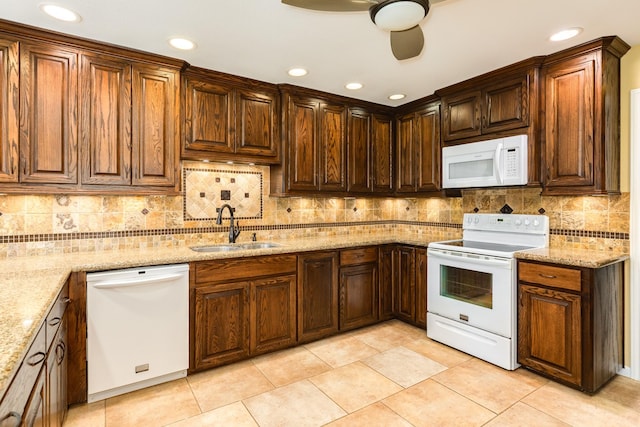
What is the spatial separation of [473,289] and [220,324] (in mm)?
2085

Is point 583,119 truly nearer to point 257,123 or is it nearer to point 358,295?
point 358,295

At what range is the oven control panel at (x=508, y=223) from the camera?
2973mm

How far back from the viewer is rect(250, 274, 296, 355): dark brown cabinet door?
283cm

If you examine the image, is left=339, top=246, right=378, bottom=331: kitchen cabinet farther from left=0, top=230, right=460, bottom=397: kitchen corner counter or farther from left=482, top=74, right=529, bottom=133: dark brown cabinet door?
left=482, top=74, right=529, bottom=133: dark brown cabinet door

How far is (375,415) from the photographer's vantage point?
2121mm

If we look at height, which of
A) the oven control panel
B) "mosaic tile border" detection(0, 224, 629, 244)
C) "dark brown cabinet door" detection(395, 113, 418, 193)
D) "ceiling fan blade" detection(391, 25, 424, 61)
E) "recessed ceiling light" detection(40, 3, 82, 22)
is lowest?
"mosaic tile border" detection(0, 224, 629, 244)

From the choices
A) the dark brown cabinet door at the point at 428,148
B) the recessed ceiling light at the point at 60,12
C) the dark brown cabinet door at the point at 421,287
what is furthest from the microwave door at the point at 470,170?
the recessed ceiling light at the point at 60,12

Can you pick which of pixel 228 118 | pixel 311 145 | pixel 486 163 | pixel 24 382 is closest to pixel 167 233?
pixel 228 118

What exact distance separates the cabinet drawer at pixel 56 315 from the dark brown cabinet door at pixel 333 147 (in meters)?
2.23

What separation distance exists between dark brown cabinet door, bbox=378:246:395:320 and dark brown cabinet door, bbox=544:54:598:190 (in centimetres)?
157

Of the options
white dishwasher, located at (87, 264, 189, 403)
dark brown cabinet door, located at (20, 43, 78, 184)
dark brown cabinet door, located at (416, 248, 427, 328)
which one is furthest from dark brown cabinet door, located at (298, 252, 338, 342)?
dark brown cabinet door, located at (20, 43, 78, 184)

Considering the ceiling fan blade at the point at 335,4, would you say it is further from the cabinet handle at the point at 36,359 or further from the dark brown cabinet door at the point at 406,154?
the dark brown cabinet door at the point at 406,154

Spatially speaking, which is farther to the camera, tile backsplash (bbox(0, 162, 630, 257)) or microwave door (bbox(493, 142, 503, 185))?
microwave door (bbox(493, 142, 503, 185))

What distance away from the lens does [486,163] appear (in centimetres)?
304
